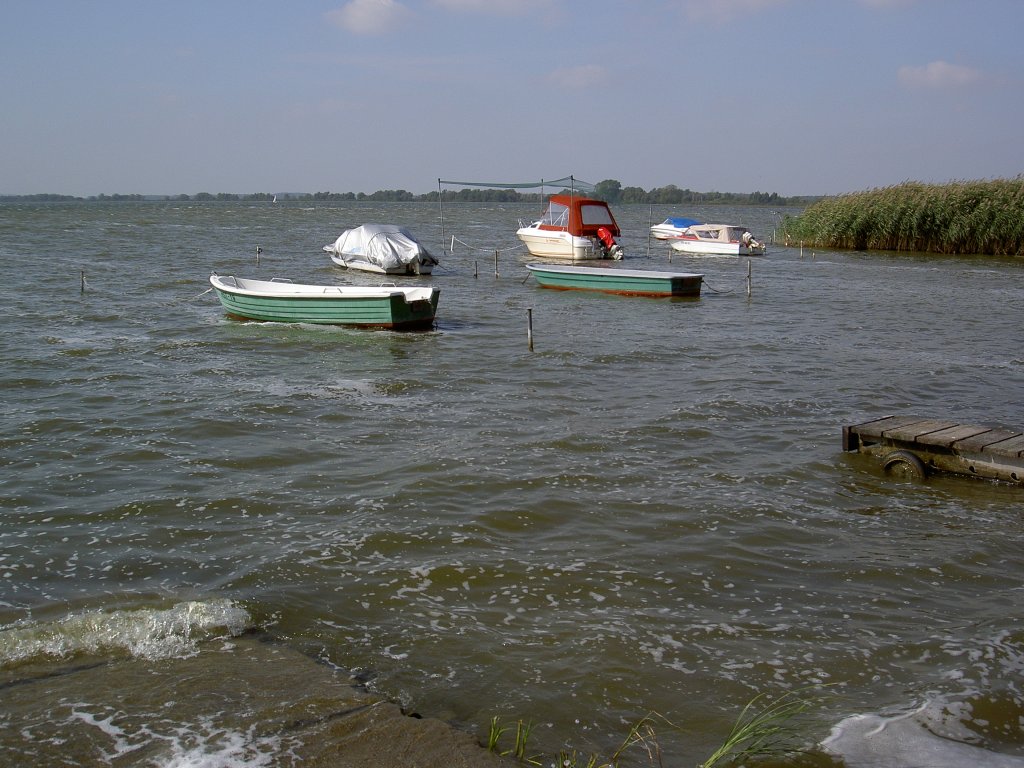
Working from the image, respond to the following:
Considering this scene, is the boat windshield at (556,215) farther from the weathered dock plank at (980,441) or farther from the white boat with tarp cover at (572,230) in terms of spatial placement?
the weathered dock plank at (980,441)

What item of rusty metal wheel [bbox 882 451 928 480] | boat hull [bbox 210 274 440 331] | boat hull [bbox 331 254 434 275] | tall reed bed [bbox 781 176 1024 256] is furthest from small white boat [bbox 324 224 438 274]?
rusty metal wheel [bbox 882 451 928 480]

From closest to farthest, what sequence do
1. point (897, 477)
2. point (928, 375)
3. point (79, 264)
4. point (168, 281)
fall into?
point (897, 477)
point (928, 375)
point (168, 281)
point (79, 264)

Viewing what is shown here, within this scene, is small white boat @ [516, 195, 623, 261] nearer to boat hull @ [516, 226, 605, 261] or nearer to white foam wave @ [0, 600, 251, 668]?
boat hull @ [516, 226, 605, 261]

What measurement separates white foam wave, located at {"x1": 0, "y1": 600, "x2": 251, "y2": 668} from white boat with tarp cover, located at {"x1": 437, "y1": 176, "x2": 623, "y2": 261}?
29.3 meters

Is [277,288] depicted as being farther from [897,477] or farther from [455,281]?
[897,477]

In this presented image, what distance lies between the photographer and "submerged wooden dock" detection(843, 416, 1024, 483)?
898 centimetres

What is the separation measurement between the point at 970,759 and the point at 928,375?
36.3 feet

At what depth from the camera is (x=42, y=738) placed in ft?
15.2

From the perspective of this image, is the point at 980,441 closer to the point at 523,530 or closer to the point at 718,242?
the point at 523,530

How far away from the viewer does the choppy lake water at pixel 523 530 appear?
17.9 ft

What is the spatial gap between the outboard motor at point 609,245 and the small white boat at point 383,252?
7.31 metres

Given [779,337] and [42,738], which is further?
[779,337]

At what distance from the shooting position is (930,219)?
37844 millimetres

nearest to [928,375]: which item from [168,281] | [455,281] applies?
[455,281]
